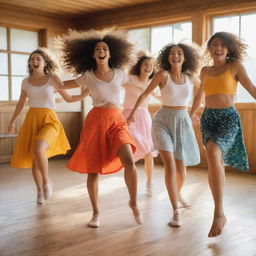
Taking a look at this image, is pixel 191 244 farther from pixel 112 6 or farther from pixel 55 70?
pixel 112 6

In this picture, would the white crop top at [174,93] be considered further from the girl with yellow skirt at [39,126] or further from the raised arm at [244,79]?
the girl with yellow skirt at [39,126]

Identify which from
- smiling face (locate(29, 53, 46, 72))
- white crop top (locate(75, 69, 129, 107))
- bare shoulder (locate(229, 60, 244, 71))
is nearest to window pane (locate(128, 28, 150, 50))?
smiling face (locate(29, 53, 46, 72))

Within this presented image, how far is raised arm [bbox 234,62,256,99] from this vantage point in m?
2.73

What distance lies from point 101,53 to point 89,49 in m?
0.19

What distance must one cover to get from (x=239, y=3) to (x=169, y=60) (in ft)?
7.85

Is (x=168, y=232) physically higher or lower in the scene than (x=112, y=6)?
lower

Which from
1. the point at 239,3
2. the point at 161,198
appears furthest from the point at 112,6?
the point at 161,198

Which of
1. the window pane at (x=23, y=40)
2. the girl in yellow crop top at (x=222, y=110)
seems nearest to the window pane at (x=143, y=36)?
the window pane at (x=23, y=40)

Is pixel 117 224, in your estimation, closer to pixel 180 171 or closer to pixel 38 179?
pixel 180 171

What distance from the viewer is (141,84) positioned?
4.21 m

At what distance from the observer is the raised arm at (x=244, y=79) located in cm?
273

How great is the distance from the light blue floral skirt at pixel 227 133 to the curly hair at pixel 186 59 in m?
0.69

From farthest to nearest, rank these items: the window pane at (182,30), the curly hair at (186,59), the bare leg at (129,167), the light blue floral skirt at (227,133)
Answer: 1. the window pane at (182,30)
2. the curly hair at (186,59)
3. the bare leg at (129,167)
4. the light blue floral skirt at (227,133)

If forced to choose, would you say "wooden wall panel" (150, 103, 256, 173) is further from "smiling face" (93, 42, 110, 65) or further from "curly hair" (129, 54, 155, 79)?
"smiling face" (93, 42, 110, 65)
